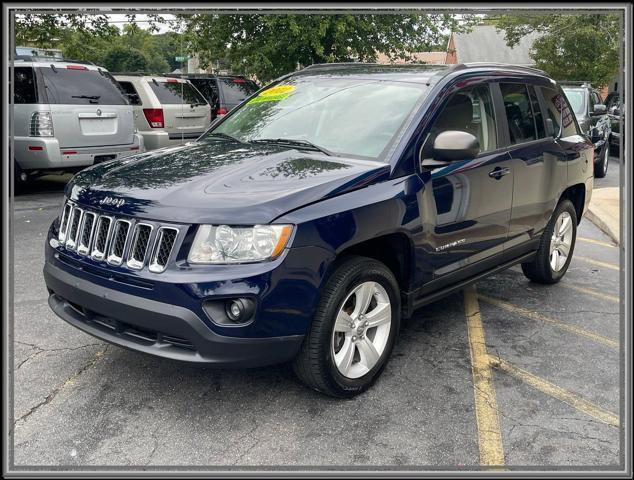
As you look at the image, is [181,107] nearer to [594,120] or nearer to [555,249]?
[555,249]

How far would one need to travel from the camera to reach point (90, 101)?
9312 millimetres

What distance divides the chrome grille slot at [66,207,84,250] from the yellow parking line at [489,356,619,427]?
2.67m

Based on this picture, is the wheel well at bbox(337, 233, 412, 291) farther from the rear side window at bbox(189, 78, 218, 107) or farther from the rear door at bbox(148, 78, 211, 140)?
the rear side window at bbox(189, 78, 218, 107)

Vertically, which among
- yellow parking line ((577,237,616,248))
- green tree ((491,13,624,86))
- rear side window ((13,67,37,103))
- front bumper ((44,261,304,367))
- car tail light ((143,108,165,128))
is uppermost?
green tree ((491,13,624,86))

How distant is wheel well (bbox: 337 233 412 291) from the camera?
377 centimetres

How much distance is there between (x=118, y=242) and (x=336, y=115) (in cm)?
170

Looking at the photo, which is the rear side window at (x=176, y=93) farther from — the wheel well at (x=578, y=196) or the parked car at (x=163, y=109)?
the wheel well at (x=578, y=196)

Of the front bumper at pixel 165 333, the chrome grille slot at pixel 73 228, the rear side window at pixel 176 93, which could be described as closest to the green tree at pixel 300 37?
the rear side window at pixel 176 93

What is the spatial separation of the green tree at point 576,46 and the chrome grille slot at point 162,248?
22807 mm

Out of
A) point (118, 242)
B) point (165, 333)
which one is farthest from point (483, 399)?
point (118, 242)

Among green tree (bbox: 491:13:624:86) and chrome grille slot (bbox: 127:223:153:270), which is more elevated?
green tree (bbox: 491:13:624:86)

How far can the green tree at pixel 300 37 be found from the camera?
14.5 metres

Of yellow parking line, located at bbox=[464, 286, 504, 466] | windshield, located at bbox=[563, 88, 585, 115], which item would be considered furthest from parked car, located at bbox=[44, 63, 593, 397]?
windshield, located at bbox=[563, 88, 585, 115]

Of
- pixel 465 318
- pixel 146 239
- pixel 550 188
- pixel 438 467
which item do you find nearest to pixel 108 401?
pixel 146 239
